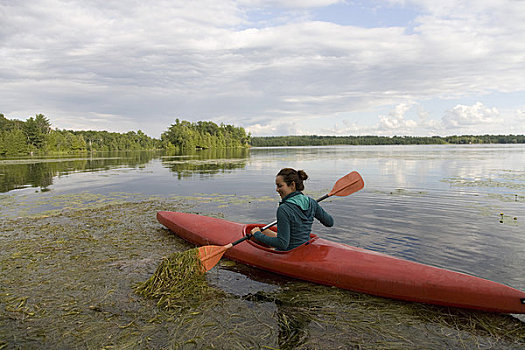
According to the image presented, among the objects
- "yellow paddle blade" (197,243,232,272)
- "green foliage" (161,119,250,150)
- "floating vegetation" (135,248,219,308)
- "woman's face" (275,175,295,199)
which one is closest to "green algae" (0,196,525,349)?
"floating vegetation" (135,248,219,308)

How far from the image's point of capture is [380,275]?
4.03 m

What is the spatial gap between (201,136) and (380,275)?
9137cm

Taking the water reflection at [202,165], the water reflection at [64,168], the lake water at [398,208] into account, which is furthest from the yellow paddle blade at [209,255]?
the water reflection at [202,165]

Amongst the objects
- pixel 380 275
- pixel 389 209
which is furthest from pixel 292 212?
pixel 389 209

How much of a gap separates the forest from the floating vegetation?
66454 mm

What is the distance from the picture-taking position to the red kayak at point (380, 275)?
3527 mm

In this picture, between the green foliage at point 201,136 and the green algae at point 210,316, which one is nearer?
the green algae at point 210,316

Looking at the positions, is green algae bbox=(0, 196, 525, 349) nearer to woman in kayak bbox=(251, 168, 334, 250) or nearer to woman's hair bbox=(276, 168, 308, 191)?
woman in kayak bbox=(251, 168, 334, 250)

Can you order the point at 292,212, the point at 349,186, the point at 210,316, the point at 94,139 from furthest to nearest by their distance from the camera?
the point at 94,139
the point at 349,186
the point at 292,212
the point at 210,316

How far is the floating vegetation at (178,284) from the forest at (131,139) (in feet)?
218

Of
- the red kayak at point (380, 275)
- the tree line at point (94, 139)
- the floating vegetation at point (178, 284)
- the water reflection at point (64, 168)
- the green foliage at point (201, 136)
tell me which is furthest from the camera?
the green foliage at point (201, 136)

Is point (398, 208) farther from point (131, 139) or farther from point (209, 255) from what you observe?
point (131, 139)

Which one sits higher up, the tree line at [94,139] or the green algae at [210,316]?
the tree line at [94,139]

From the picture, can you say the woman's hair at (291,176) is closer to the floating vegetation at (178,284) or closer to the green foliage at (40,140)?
the floating vegetation at (178,284)
